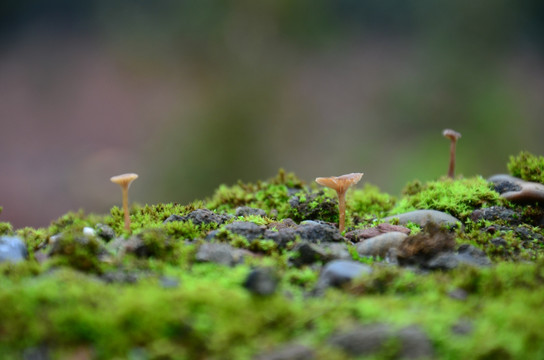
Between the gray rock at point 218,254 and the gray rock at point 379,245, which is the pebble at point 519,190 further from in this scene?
the gray rock at point 218,254

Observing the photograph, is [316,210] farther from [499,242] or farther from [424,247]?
[499,242]

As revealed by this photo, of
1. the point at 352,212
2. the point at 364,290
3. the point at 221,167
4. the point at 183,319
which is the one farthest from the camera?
the point at 221,167

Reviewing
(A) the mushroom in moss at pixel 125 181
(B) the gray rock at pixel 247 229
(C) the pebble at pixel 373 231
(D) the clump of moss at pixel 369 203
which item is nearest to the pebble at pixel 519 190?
(D) the clump of moss at pixel 369 203

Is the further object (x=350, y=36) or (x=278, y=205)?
(x=350, y=36)


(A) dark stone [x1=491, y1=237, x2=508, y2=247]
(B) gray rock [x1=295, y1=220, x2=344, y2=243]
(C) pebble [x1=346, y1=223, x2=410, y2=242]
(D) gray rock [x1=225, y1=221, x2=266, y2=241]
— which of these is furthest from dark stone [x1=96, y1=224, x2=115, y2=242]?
(A) dark stone [x1=491, y1=237, x2=508, y2=247]

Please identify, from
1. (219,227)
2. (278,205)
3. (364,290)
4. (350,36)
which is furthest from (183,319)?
(350,36)

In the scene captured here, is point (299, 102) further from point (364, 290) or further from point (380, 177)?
point (364, 290)
